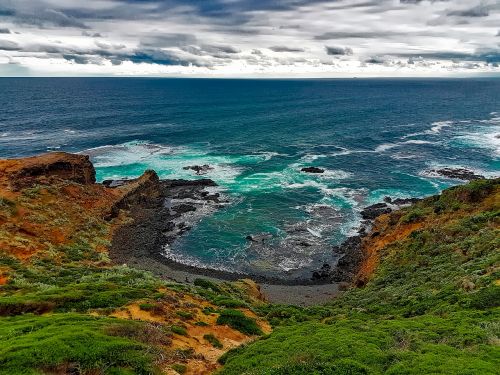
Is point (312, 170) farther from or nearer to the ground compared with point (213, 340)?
farther from the ground

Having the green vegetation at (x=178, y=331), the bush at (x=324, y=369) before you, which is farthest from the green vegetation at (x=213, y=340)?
the bush at (x=324, y=369)

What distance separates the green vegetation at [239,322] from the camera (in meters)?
28.2

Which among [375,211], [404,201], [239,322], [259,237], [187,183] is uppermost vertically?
[239,322]

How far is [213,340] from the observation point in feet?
82.2

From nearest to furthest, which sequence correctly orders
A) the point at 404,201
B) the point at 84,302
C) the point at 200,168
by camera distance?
the point at 84,302
the point at 404,201
the point at 200,168

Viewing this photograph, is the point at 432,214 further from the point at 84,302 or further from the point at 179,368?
the point at 84,302

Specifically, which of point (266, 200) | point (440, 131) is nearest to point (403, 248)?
point (266, 200)

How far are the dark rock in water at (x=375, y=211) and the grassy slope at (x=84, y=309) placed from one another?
3504 centimetres

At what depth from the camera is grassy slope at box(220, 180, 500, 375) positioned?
16.3 meters

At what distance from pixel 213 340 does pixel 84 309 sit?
28.6ft

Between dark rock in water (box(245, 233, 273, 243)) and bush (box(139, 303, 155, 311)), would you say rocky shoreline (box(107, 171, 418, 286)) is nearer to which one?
dark rock in water (box(245, 233, 273, 243))

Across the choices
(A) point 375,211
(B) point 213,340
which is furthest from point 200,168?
(B) point 213,340

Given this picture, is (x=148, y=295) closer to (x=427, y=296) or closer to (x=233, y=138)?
(x=427, y=296)

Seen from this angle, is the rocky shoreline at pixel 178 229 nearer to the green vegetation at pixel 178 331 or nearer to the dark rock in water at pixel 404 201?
the dark rock in water at pixel 404 201
